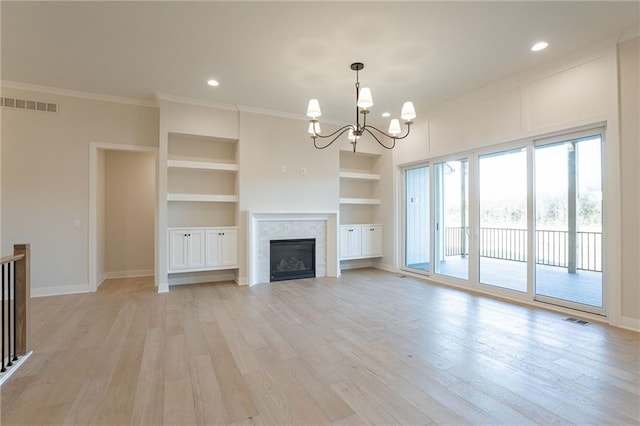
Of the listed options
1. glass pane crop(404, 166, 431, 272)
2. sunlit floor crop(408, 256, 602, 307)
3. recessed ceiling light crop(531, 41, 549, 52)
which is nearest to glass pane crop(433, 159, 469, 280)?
sunlit floor crop(408, 256, 602, 307)

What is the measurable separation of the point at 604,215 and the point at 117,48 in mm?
6041

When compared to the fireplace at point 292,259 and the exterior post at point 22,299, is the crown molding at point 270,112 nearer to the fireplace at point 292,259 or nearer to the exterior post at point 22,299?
the fireplace at point 292,259

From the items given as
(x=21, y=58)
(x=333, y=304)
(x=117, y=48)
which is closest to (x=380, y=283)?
(x=333, y=304)

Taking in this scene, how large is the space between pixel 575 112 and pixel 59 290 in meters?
7.73

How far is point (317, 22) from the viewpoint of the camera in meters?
3.06

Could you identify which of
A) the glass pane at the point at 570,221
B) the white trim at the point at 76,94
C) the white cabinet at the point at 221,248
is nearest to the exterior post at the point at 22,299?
the white cabinet at the point at 221,248

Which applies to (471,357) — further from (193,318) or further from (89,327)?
(89,327)

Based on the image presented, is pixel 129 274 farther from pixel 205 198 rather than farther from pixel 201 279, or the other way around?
pixel 205 198

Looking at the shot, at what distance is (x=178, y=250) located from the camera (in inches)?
203

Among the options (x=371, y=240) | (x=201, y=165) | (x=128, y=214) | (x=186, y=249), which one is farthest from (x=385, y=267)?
(x=128, y=214)

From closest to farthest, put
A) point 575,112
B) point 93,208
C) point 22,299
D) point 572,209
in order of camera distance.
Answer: point 22,299 → point 575,112 → point 572,209 → point 93,208

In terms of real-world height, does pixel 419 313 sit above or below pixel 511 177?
below

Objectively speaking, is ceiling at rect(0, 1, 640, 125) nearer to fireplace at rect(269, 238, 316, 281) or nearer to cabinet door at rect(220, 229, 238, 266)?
cabinet door at rect(220, 229, 238, 266)

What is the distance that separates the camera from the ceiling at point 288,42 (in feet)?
9.50
